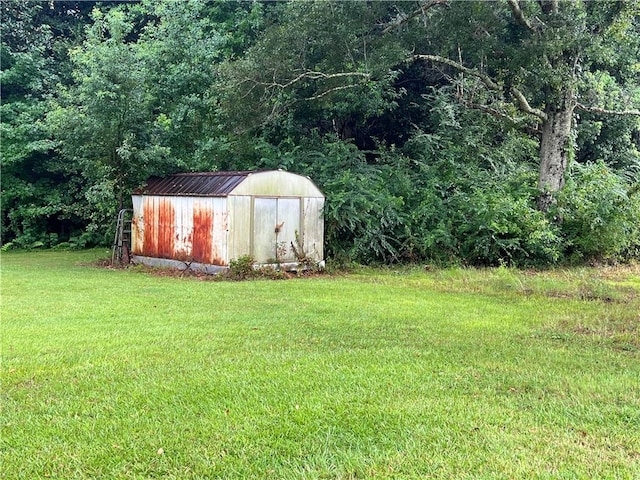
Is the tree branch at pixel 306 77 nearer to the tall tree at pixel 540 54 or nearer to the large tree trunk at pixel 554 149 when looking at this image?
the tall tree at pixel 540 54

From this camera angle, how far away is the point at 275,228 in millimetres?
11594

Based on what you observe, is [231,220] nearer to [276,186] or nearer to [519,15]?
[276,186]

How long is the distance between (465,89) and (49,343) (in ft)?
40.2

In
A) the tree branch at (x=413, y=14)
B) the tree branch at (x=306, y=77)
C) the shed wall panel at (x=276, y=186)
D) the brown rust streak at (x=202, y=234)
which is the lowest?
the brown rust streak at (x=202, y=234)

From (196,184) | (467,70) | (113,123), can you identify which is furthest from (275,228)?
(467,70)

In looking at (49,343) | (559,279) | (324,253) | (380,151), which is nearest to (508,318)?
(559,279)

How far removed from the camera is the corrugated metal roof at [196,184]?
11.2m

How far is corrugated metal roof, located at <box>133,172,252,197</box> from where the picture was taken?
36.6 feet

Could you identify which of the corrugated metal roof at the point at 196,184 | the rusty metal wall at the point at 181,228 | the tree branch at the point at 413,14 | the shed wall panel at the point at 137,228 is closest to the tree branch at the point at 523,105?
the tree branch at the point at 413,14

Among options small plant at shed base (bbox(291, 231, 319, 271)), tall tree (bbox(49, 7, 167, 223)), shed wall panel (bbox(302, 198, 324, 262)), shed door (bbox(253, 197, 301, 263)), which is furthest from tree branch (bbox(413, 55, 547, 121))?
tall tree (bbox(49, 7, 167, 223))

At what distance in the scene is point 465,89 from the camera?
1473 cm

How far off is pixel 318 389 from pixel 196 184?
860cm

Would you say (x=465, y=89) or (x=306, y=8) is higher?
(x=306, y=8)

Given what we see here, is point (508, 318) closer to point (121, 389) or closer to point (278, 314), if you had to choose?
point (278, 314)
